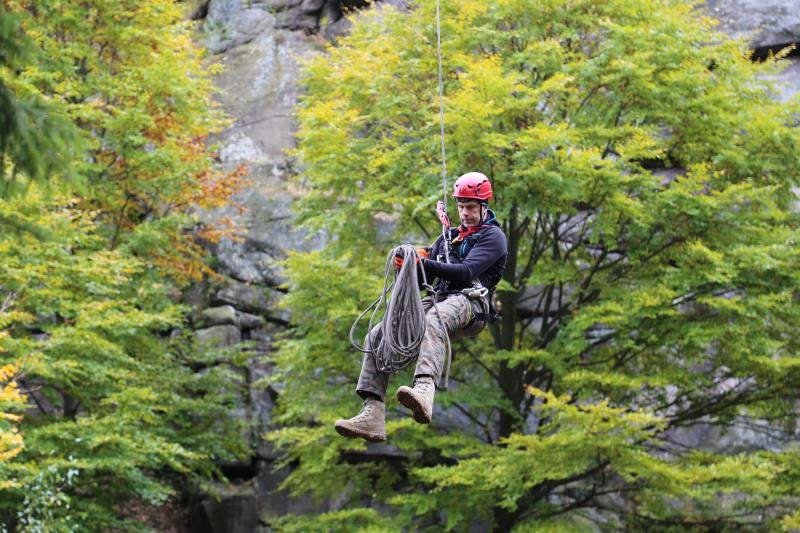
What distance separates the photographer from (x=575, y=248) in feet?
51.1

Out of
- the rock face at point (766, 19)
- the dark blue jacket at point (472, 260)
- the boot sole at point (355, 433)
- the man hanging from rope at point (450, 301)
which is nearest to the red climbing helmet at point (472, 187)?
the man hanging from rope at point (450, 301)

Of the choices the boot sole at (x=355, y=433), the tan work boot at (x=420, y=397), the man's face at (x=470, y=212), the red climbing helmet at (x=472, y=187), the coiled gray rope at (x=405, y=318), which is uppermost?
the red climbing helmet at (x=472, y=187)

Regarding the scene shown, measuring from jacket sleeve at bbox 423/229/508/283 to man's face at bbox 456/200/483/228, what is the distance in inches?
6.1

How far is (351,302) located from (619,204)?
151 inches

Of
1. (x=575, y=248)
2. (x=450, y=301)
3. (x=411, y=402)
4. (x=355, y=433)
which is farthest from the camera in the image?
(x=575, y=248)

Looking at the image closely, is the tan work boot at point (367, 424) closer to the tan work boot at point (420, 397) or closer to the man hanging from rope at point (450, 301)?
the man hanging from rope at point (450, 301)

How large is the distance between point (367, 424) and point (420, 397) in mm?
516

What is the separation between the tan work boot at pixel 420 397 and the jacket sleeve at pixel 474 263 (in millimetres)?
717

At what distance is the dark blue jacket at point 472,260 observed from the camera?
681 cm

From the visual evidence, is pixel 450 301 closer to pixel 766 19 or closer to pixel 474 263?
pixel 474 263

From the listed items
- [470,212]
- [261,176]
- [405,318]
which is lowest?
[261,176]

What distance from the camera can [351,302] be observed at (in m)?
13.6

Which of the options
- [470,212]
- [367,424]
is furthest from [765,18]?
[367,424]

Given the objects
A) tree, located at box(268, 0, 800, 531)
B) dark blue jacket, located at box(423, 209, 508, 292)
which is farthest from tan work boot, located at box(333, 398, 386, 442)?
tree, located at box(268, 0, 800, 531)
